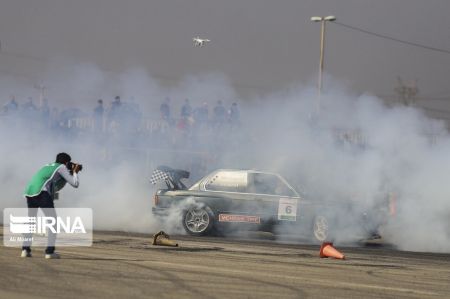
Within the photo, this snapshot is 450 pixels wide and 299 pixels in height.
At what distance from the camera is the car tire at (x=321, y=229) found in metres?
16.0

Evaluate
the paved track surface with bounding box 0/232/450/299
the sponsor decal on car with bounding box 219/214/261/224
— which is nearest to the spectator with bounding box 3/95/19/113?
the sponsor decal on car with bounding box 219/214/261/224

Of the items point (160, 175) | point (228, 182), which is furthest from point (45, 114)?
point (228, 182)

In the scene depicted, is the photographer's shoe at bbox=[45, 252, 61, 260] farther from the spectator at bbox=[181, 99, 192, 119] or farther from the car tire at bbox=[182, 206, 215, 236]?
the spectator at bbox=[181, 99, 192, 119]

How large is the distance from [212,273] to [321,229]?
6772 mm

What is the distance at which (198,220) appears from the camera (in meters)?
16.5

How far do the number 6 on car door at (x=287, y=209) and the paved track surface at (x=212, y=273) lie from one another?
2526 millimetres

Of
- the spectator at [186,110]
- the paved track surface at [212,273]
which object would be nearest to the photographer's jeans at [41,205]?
the paved track surface at [212,273]

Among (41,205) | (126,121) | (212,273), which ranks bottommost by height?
(212,273)

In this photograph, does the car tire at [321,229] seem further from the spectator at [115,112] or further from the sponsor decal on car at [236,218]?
the spectator at [115,112]

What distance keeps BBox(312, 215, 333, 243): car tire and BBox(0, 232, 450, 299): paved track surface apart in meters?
2.32

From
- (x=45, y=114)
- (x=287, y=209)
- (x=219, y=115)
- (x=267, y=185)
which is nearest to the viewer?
(x=287, y=209)

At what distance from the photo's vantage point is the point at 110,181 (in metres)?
20.5

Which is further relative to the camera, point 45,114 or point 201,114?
point 45,114

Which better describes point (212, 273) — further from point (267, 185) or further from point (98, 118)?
point (98, 118)
